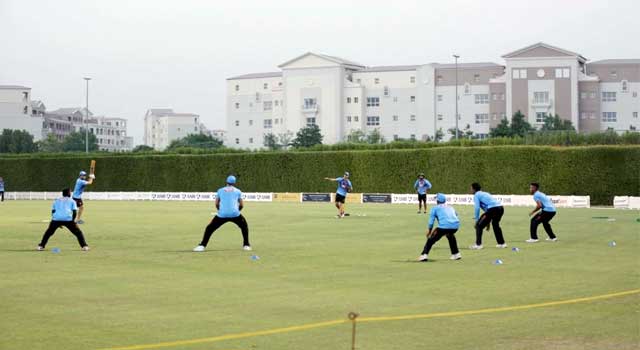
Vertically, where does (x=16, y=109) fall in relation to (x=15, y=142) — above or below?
above

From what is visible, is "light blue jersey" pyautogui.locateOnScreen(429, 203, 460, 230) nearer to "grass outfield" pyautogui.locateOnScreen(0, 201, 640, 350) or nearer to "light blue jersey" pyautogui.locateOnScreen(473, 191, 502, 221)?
"grass outfield" pyautogui.locateOnScreen(0, 201, 640, 350)

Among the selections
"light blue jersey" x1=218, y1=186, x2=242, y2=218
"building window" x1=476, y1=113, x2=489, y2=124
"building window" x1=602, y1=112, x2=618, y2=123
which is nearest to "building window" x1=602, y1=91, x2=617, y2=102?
"building window" x1=602, y1=112, x2=618, y2=123

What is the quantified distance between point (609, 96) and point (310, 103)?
43.7 m

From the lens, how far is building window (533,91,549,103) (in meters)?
127

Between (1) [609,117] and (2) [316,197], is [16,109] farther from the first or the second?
(2) [316,197]

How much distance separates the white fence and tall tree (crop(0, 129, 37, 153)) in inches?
2552

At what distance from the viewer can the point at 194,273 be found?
1900 centimetres

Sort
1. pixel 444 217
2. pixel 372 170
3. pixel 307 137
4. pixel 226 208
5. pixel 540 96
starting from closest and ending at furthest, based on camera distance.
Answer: pixel 444 217 < pixel 226 208 < pixel 372 170 < pixel 540 96 < pixel 307 137

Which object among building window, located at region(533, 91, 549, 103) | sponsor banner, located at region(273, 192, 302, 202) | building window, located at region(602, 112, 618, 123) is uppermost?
building window, located at region(533, 91, 549, 103)

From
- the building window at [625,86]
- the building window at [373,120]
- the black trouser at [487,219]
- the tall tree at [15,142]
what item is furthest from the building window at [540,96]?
the black trouser at [487,219]

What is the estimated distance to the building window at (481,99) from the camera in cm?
13412

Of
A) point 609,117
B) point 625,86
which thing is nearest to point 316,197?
point 609,117

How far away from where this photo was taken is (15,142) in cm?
14925

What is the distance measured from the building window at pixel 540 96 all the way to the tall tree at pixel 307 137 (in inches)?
1215
